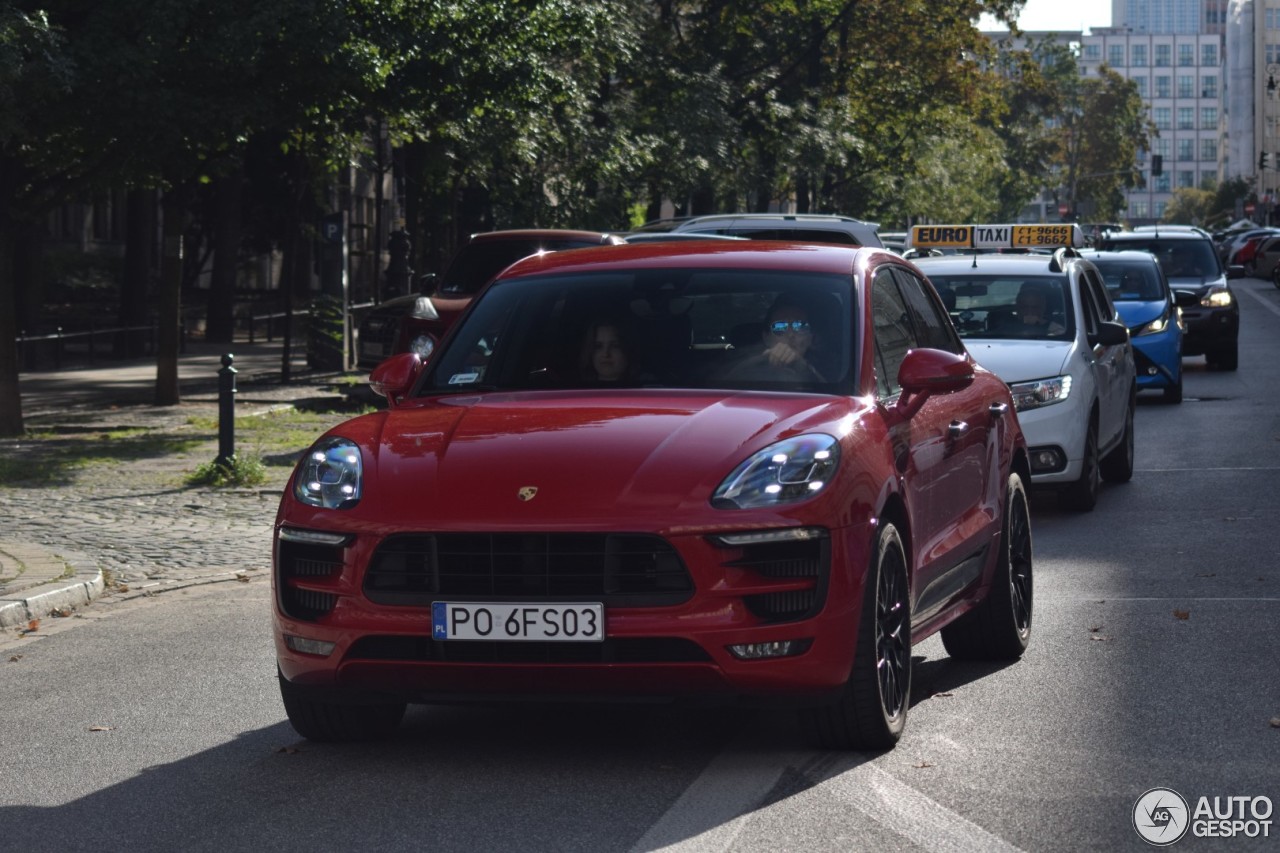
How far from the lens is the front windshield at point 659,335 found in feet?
22.6

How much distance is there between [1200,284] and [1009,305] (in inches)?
581

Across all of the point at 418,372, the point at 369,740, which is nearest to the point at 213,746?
the point at 369,740

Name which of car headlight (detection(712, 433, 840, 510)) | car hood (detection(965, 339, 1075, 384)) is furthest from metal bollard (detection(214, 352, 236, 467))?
car headlight (detection(712, 433, 840, 510))

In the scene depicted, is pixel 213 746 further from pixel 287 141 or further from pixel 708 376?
pixel 287 141

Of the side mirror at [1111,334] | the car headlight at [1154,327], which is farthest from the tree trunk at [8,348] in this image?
the car headlight at [1154,327]

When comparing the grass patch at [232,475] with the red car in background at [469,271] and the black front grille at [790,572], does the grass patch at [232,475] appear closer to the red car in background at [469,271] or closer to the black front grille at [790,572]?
the red car in background at [469,271]

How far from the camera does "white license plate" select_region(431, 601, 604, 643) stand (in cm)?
Answer: 580

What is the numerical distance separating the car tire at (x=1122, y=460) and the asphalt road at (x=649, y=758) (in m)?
5.69

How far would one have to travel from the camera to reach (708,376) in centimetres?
687

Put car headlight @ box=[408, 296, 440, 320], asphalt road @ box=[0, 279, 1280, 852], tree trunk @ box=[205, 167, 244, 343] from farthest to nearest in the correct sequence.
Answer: tree trunk @ box=[205, 167, 244, 343] < car headlight @ box=[408, 296, 440, 320] < asphalt road @ box=[0, 279, 1280, 852]

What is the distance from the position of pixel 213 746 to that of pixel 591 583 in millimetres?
1596

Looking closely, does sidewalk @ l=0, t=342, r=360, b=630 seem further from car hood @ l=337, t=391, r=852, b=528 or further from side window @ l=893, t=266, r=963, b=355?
side window @ l=893, t=266, r=963, b=355

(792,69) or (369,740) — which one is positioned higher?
(792,69)

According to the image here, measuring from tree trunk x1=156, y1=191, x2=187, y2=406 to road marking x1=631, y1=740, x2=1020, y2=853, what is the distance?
1768cm
